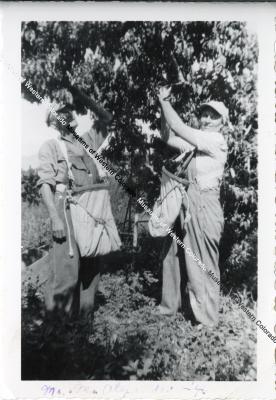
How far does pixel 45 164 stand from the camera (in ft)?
11.8


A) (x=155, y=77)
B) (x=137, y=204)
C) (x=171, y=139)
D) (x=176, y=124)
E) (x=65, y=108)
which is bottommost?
(x=137, y=204)

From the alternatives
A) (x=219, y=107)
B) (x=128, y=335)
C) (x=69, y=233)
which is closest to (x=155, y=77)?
(x=219, y=107)

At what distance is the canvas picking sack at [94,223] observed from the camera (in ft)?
11.8

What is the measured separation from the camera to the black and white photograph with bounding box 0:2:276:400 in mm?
3535

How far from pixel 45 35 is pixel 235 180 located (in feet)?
5.54

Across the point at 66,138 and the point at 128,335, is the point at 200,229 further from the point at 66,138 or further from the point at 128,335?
the point at 66,138

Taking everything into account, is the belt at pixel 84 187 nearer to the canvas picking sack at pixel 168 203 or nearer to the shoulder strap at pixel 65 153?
the shoulder strap at pixel 65 153

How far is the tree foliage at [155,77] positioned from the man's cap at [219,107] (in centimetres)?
3

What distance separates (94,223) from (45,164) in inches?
21.5

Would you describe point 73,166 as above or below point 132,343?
above

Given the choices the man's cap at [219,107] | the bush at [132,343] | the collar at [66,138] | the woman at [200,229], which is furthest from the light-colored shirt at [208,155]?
the bush at [132,343]

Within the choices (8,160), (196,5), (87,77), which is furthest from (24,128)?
(196,5)

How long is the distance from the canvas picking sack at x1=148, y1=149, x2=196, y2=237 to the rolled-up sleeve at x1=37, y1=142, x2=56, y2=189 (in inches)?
30.8

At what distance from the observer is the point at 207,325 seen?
3602mm
